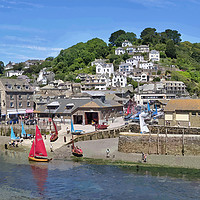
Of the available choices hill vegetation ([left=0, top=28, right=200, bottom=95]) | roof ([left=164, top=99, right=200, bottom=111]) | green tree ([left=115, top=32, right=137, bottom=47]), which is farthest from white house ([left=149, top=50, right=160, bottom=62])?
roof ([left=164, top=99, right=200, bottom=111])

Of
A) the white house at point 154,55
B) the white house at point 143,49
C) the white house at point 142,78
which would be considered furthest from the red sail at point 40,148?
the white house at point 143,49

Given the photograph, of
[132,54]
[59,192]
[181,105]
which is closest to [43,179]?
[59,192]

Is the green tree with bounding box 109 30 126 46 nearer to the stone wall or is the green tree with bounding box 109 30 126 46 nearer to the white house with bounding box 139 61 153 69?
the white house with bounding box 139 61 153 69

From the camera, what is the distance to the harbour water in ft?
82.9

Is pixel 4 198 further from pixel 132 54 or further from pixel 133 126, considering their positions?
pixel 132 54

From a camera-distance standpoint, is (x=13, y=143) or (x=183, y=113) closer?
(x=183, y=113)

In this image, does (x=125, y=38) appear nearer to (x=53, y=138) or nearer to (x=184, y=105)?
(x=184, y=105)

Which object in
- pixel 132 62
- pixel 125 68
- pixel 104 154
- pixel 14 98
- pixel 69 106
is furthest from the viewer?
pixel 132 62

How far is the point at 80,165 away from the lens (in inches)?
1345

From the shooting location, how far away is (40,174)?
31.7 metres

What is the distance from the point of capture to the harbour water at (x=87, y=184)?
25.3 m

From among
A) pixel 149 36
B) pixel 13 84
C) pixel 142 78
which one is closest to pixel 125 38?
pixel 149 36

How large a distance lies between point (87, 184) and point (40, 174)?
6.35 meters

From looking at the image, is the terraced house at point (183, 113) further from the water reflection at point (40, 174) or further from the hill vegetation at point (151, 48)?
the hill vegetation at point (151, 48)
